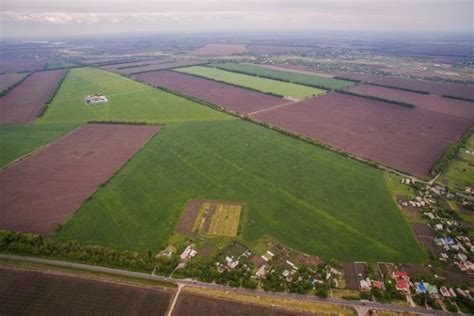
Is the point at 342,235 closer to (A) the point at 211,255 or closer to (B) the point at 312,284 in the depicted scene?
(B) the point at 312,284

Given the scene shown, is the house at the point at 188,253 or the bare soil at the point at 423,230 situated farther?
the bare soil at the point at 423,230

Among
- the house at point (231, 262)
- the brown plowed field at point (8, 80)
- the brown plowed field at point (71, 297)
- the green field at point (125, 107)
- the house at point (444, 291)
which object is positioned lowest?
the house at point (444, 291)

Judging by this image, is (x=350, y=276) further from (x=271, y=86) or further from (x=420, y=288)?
(x=271, y=86)

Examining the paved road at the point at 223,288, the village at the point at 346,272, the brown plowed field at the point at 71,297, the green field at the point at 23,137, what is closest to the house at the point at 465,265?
the village at the point at 346,272

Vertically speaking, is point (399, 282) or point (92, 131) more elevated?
point (92, 131)

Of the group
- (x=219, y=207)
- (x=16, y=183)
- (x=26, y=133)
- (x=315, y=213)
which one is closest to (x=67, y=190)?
(x=16, y=183)

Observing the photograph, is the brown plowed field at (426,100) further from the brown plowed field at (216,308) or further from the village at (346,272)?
the brown plowed field at (216,308)
